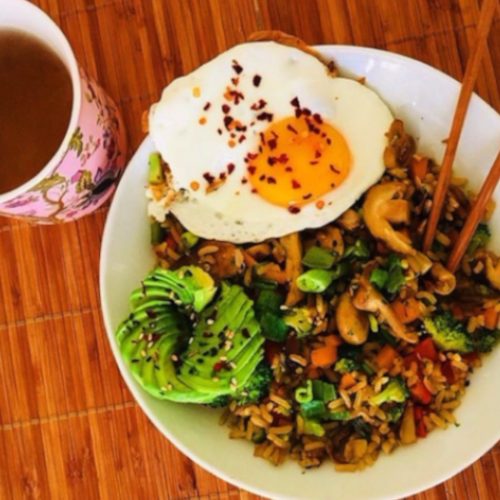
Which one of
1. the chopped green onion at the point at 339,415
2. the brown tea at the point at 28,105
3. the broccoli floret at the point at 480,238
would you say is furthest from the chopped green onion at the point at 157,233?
the broccoli floret at the point at 480,238

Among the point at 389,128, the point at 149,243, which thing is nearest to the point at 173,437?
the point at 149,243

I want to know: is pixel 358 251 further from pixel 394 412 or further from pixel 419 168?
pixel 394 412

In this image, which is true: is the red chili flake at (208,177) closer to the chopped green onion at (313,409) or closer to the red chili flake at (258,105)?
the red chili flake at (258,105)

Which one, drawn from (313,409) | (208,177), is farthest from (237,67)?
(313,409)

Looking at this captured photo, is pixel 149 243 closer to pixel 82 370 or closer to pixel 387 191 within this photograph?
pixel 82 370

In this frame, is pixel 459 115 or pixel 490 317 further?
pixel 490 317

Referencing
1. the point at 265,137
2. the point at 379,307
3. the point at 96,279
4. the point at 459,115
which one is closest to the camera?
the point at 459,115

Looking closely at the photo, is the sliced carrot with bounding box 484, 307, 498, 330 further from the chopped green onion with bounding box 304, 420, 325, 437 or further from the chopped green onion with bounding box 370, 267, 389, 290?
the chopped green onion with bounding box 304, 420, 325, 437
